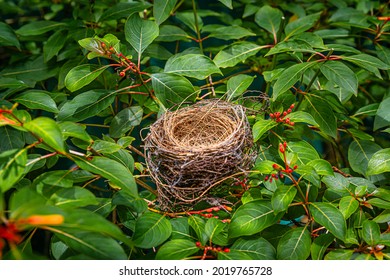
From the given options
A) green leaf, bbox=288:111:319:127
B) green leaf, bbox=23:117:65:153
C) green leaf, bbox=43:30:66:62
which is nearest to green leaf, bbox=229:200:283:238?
green leaf, bbox=288:111:319:127

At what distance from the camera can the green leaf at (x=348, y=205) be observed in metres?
1.29

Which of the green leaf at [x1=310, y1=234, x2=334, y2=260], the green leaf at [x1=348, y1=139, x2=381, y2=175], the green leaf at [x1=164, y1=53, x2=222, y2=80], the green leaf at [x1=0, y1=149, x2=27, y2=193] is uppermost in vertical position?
the green leaf at [x1=0, y1=149, x2=27, y2=193]

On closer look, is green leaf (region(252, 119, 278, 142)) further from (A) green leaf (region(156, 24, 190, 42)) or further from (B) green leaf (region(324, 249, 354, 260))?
(A) green leaf (region(156, 24, 190, 42))

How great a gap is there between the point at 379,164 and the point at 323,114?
0.25 metres

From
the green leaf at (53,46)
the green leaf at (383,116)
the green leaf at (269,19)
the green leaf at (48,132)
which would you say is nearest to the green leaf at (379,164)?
the green leaf at (383,116)

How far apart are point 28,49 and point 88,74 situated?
794 millimetres

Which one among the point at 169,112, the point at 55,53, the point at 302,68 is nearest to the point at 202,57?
the point at 169,112

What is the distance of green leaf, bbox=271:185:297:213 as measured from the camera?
1213mm

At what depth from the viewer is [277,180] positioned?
141 cm

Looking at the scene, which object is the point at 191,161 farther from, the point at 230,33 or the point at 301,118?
the point at 230,33

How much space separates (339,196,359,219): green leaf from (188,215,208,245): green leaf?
37cm

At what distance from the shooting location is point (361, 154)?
165cm
